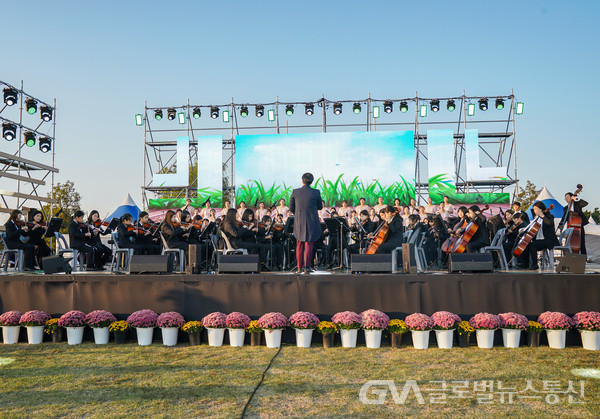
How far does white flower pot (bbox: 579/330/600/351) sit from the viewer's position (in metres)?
6.17

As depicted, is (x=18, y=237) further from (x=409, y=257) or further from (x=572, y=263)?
(x=572, y=263)

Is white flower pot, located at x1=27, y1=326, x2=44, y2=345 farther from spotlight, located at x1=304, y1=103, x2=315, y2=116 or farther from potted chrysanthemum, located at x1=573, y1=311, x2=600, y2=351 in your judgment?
spotlight, located at x1=304, y1=103, x2=315, y2=116

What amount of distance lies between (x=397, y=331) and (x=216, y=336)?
2.48 meters

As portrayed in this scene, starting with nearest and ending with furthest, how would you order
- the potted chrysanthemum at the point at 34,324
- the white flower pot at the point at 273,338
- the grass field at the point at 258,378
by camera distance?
1. the grass field at the point at 258,378
2. the white flower pot at the point at 273,338
3. the potted chrysanthemum at the point at 34,324

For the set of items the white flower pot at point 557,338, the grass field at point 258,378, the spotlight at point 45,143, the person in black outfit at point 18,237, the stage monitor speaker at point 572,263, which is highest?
the spotlight at point 45,143

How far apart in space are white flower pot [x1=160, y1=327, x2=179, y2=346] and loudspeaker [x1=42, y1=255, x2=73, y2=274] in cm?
213

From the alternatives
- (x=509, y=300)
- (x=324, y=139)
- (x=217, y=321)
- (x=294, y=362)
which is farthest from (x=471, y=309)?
(x=324, y=139)

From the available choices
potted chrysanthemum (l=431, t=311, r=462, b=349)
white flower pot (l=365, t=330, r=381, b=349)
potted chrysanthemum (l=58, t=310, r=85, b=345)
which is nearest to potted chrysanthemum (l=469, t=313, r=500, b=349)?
potted chrysanthemum (l=431, t=311, r=462, b=349)

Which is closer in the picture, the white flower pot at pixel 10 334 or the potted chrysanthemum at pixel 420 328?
the potted chrysanthemum at pixel 420 328

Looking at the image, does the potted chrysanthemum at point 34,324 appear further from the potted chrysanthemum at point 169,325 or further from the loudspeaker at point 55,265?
the potted chrysanthemum at point 169,325

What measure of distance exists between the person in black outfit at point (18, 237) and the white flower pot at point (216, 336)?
549cm

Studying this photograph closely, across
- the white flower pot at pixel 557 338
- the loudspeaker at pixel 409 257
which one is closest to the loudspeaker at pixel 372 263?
the loudspeaker at pixel 409 257

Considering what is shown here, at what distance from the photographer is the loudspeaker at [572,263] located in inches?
262

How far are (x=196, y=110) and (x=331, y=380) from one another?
16932 millimetres
